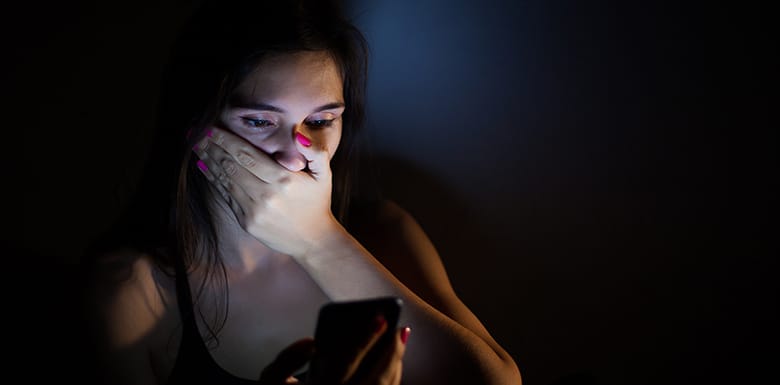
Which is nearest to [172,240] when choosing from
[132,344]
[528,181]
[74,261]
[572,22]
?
[132,344]

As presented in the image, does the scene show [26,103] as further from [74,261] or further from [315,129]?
[315,129]

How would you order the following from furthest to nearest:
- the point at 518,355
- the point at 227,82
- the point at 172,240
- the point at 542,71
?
the point at 518,355 → the point at 542,71 → the point at 172,240 → the point at 227,82

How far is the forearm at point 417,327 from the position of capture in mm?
852

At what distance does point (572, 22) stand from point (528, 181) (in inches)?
12.2

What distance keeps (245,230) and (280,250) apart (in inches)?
2.5

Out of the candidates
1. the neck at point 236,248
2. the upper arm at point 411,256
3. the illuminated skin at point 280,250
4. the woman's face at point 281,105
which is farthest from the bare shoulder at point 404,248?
the woman's face at point 281,105

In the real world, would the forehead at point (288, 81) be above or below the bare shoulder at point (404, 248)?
above

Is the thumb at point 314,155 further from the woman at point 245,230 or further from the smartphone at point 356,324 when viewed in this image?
the smartphone at point 356,324

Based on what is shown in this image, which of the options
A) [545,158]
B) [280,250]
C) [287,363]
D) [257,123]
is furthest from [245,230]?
[545,158]

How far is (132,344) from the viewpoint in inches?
34.8

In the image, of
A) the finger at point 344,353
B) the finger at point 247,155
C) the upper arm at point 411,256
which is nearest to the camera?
the finger at point 344,353

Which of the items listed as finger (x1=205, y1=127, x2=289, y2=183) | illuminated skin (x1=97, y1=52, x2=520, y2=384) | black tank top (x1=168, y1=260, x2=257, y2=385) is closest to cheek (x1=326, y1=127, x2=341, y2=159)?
illuminated skin (x1=97, y1=52, x2=520, y2=384)

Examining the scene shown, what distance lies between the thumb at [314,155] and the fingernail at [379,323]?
1.04 feet

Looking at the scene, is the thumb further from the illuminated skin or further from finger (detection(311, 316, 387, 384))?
finger (detection(311, 316, 387, 384))
